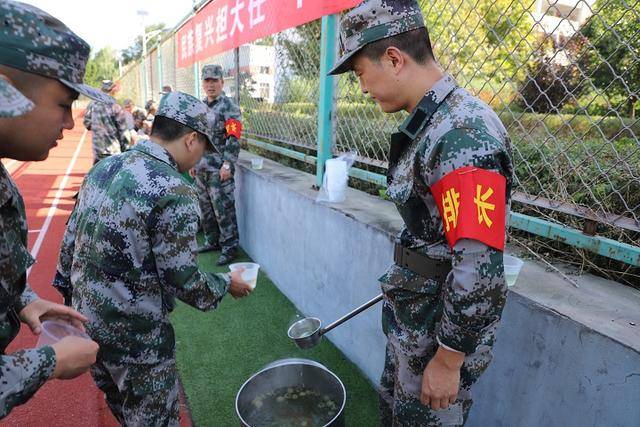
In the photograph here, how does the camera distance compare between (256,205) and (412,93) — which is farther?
(256,205)

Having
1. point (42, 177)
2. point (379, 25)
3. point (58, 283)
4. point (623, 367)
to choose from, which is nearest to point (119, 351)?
point (58, 283)

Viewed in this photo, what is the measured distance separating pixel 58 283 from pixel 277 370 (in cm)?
109

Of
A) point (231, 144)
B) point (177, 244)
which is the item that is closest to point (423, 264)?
point (177, 244)

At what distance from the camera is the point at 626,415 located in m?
1.29

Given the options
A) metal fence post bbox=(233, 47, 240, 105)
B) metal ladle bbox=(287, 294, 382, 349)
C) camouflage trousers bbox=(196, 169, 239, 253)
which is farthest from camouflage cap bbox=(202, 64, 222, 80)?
metal ladle bbox=(287, 294, 382, 349)

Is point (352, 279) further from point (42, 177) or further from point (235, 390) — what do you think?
point (42, 177)

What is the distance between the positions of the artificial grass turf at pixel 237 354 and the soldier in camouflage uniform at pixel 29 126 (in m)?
1.53

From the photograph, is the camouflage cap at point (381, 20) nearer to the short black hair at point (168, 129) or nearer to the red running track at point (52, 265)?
the short black hair at point (168, 129)

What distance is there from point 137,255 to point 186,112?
2.00ft

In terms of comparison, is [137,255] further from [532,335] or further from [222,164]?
[222,164]

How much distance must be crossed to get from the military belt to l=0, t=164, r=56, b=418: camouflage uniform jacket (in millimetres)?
1037

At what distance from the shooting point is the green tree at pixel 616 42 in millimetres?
1544

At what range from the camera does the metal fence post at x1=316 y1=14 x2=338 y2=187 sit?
10.2 feet

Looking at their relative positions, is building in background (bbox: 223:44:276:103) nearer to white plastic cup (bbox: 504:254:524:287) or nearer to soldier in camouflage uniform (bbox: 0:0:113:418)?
white plastic cup (bbox: 504:254:524:287)
